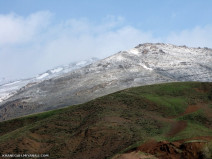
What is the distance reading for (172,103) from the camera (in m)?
41.0

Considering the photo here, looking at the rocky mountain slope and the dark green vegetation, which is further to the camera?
the rocky mountain slope

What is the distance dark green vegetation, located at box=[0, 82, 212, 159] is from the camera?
2878 centimetres

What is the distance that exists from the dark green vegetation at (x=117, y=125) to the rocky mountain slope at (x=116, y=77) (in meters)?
50.4

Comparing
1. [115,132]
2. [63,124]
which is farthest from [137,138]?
[63,124]

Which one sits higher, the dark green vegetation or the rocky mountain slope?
the rocky mountain slope

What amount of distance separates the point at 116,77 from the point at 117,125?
80.0 metres

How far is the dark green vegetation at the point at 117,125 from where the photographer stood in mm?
28781

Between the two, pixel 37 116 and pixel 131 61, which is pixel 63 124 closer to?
pixel 37 116

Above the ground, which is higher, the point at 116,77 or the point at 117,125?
the point at 116,77

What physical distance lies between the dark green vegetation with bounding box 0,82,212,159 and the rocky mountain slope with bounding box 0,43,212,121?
5040cm

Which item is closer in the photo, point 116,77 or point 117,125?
point 117,125

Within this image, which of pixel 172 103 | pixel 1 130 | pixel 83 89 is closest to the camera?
pixel 172 103

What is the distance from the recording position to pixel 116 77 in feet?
368

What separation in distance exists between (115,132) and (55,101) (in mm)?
70593
